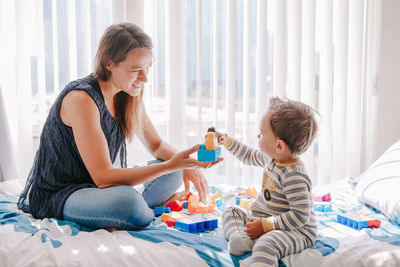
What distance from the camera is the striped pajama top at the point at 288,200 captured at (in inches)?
49.3

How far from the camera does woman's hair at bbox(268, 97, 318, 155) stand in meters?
1.33

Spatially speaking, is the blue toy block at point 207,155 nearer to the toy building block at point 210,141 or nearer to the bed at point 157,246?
the toy building block at point 210,141

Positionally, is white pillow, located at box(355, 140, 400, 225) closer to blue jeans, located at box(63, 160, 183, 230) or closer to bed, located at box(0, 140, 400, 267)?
bed, located at box(0, 140, 400, 267)

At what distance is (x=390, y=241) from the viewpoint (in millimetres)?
1320

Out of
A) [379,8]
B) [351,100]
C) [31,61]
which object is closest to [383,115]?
[351,100]

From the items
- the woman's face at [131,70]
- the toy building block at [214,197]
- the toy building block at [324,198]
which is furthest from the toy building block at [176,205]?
the toy building block at [324,198]

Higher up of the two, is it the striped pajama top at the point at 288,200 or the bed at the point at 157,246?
the striped pajama top at the point at 288,200

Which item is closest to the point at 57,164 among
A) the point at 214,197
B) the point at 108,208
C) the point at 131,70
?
the point at 108,208

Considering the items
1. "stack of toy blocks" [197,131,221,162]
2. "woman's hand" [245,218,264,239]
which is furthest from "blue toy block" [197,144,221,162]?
"woman's hand" [245,218,264,239]

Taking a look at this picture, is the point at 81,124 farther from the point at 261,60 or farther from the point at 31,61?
the point at 261,60

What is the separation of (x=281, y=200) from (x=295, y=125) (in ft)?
0.78

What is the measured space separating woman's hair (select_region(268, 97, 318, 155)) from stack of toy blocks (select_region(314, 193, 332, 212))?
46 cm

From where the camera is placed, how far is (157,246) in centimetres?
123

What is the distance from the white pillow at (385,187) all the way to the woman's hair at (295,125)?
1.57 feet
